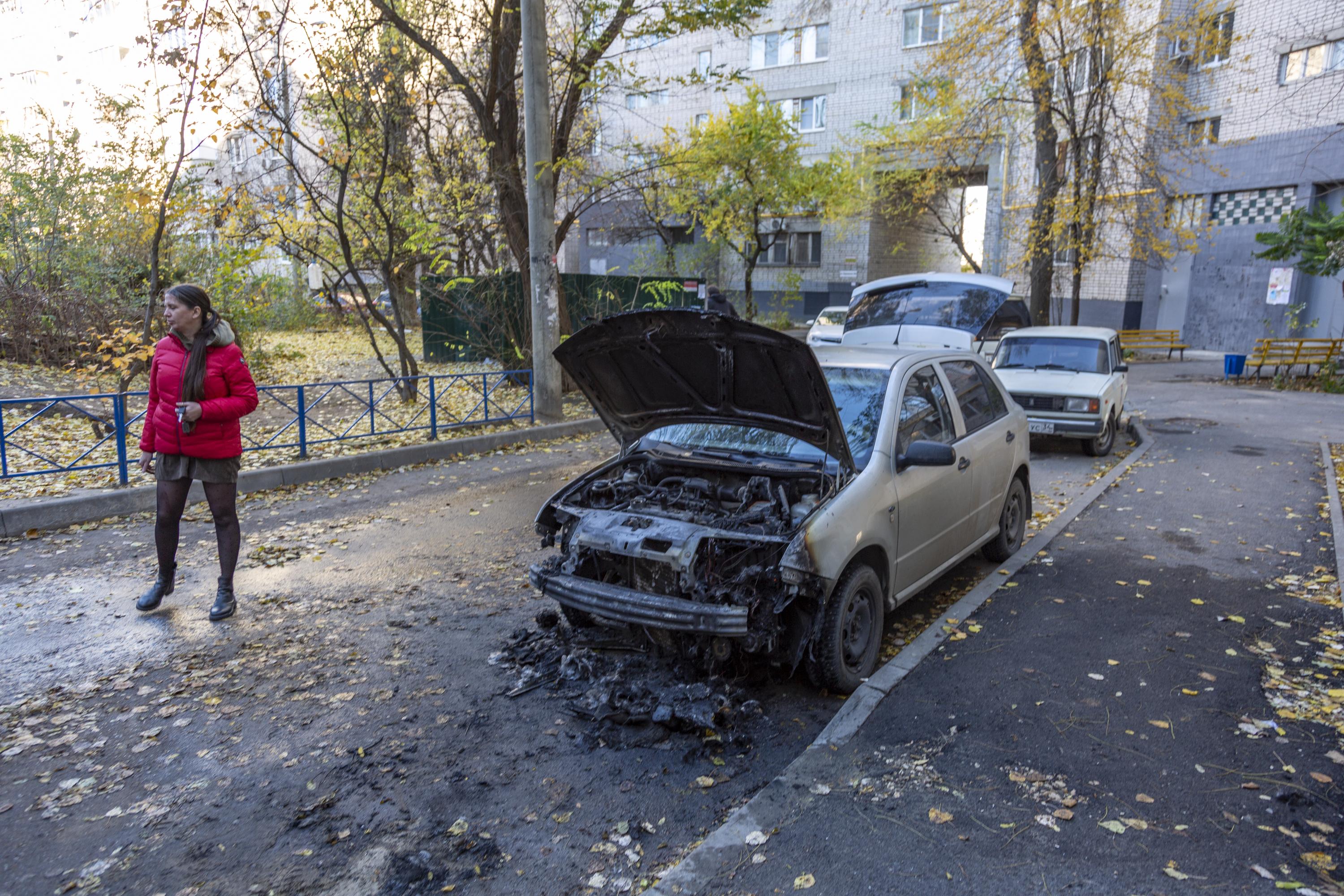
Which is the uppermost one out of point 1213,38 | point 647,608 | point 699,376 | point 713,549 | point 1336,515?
point 1213,38

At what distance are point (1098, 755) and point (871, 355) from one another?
8.71 ft

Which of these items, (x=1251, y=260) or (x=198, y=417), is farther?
(x=1251, y=260)

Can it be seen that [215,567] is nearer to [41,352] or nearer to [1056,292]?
[41,352]

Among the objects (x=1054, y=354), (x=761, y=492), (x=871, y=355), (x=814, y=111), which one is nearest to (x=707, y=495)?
(x=761, y=492)

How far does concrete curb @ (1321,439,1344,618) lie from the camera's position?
6.44m

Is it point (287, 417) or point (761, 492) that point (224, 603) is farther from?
point (287, 417)

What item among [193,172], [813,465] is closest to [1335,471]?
[813,465]

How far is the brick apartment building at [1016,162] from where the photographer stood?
77.9ft

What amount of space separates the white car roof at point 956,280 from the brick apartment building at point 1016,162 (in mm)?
5170

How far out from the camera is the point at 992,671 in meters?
4.72

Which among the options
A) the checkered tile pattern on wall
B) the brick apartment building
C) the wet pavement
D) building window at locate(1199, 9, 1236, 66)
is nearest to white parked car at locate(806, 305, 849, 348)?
the brick apartment building

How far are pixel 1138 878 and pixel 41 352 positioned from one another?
55.6 ft

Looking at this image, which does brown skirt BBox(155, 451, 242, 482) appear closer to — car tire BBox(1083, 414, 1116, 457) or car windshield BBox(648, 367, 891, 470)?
car windshield BBox(648, 367, 891, 470)

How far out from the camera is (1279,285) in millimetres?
25188
